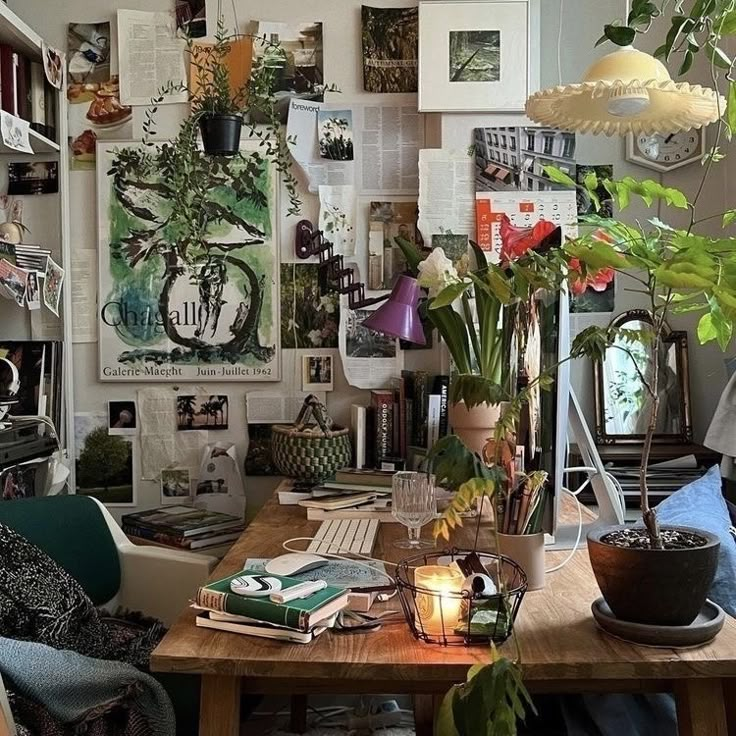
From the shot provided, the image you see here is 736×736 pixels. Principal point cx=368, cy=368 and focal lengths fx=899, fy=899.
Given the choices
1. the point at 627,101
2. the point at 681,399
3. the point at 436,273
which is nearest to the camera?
the point at 627,101

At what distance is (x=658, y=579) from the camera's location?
1.20 meters

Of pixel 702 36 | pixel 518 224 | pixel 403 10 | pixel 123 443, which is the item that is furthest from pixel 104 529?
pixel 702 36

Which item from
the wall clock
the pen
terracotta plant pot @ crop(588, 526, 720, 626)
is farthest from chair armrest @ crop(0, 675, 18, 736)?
the wall clock

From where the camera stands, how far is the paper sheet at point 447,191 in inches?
103

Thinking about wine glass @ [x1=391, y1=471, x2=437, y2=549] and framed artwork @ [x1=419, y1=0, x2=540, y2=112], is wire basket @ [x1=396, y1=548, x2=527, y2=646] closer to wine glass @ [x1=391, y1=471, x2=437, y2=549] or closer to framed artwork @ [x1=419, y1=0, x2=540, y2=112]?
wine glass @ [x1=391, y1=471, x2=437, y2=549]

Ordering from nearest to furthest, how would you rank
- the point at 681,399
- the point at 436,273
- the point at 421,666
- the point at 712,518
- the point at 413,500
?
the point at 421,666 → the point at 413,500 → the point at 712,518 → the point at 436,273 → the point at 681,399

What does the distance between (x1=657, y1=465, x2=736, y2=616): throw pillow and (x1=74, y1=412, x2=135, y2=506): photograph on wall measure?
160 cm

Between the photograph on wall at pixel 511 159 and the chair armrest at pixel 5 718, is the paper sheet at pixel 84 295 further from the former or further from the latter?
the chair armrest at pixel 5 718

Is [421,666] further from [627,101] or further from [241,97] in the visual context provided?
[241,97]

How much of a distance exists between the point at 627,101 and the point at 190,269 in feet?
5.23

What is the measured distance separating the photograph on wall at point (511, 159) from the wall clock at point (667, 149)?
0.31 m

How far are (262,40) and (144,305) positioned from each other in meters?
0.87

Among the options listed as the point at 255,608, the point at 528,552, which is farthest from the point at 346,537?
the point at 255,608

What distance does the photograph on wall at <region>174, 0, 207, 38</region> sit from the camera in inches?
106
